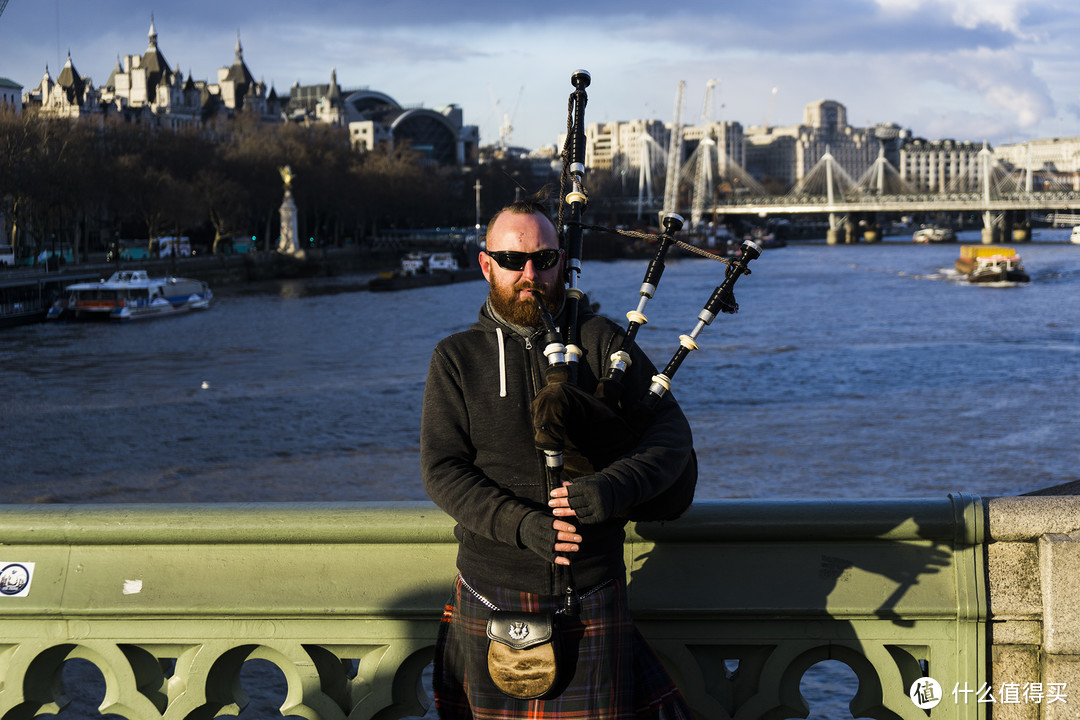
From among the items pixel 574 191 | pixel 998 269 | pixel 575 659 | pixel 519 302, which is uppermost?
pixel 574 191

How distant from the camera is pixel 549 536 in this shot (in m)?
2.46

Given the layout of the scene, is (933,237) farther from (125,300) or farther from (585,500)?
(585,500)

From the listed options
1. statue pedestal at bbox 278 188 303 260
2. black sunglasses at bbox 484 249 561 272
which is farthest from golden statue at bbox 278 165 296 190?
black sunglasses at bbox 484 249 561 272

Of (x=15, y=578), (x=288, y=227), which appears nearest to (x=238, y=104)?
(x=288, y=227)

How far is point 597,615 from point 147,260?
199 feet

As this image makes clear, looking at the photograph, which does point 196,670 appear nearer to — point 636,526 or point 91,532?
point 91,532

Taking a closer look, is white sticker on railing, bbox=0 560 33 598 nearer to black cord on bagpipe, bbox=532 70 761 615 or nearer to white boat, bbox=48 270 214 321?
A: black cord on bagpipe, bbox=532 70 761 615

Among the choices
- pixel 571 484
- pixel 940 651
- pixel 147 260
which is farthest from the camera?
pixel 147 260

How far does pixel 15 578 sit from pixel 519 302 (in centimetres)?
138

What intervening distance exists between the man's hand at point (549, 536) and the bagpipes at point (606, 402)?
0.28 ft

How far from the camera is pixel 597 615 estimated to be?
8.58 ft

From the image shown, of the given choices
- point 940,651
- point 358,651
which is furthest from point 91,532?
point 940,651

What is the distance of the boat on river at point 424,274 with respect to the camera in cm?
6328

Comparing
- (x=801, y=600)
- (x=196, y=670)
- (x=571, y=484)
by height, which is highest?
(x=571, y=484)
